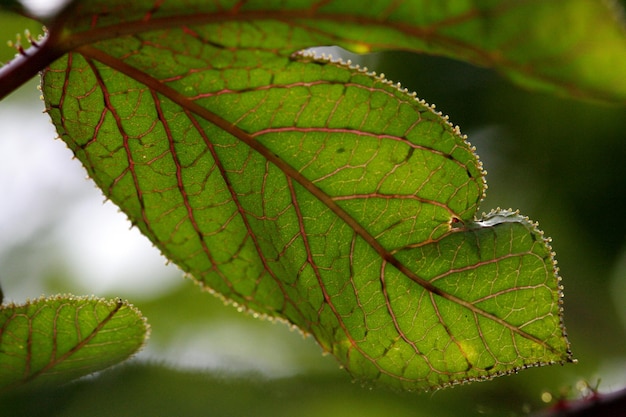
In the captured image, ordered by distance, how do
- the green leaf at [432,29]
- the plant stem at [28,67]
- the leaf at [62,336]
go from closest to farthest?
the green leaf at [432,29] < the plant stem at [28,67] < the leaf at [62,336]

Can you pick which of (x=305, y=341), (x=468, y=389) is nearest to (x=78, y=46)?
(x=468, y=389)


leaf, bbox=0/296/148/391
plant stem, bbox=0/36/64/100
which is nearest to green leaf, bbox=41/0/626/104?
plant stem, bbox=0/36/64/100

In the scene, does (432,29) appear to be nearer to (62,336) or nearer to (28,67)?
(28,67)

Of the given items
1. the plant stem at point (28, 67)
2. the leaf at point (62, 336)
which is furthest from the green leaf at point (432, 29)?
the leaf at point (62, 336)

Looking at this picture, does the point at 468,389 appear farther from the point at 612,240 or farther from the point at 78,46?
the point at 78,46

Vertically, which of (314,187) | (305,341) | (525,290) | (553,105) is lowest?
(525,290)

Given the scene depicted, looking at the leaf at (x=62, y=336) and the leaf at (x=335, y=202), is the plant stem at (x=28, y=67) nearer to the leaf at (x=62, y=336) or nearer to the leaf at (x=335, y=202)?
the leaf at (x=335, y=202)
